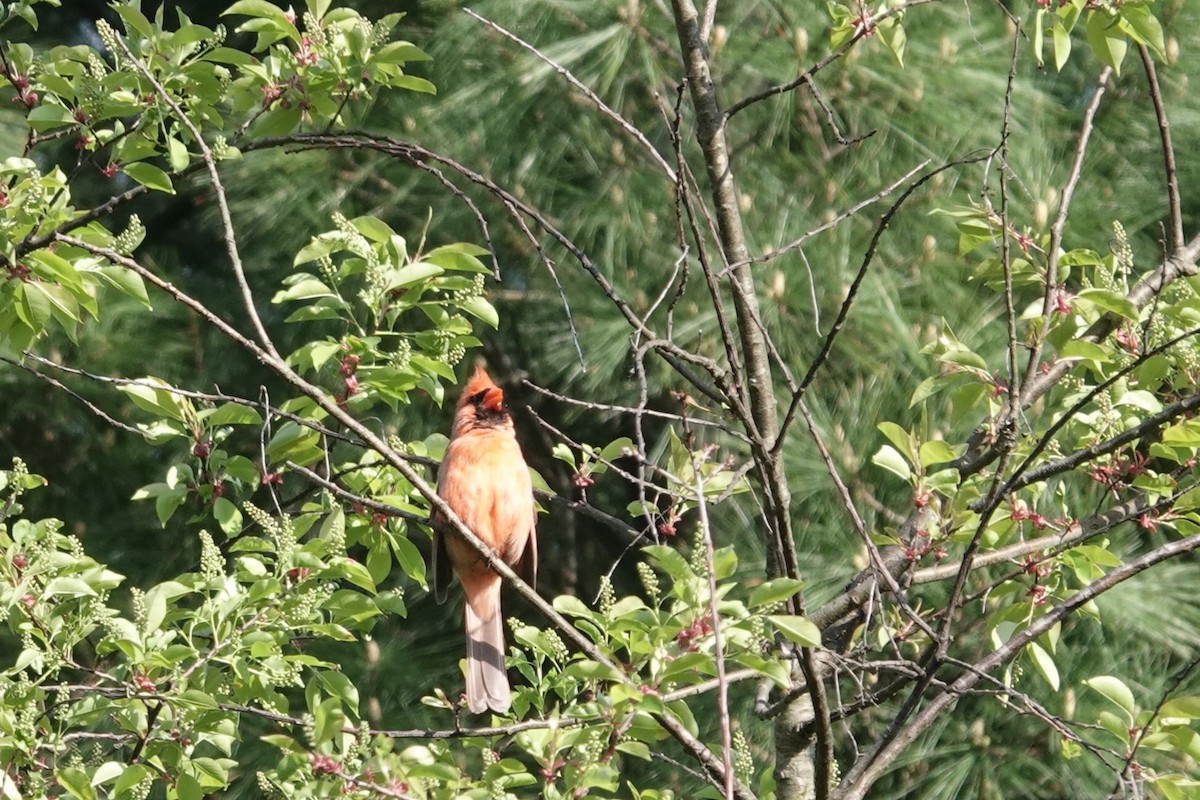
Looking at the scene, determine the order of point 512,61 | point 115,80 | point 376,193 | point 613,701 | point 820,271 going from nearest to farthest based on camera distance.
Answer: point 613,701 < point 115,80 < point 820,271 < point 512,61 < point 376,193

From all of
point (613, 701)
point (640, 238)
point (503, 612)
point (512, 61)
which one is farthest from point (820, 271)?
point (613, 701)

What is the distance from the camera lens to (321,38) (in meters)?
2.49

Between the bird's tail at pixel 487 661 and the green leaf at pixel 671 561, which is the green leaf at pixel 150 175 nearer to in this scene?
the green leaf at pixel 671 561

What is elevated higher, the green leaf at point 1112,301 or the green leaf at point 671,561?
the green leaf at point 1112,301

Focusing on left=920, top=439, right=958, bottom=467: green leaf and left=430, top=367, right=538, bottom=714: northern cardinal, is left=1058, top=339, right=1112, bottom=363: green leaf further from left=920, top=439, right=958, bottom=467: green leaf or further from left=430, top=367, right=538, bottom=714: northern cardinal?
left=430, top=367, right=538, bottom=714: northern cardinal

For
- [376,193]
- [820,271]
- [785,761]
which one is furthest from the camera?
[376,193]

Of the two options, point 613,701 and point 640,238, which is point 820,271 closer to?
point 640,238

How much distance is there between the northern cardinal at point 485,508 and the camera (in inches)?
136

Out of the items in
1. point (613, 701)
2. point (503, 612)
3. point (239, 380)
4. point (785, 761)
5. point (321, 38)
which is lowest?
point (503, 612)

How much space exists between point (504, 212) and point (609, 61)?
668 millimetres

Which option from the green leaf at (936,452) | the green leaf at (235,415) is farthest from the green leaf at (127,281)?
the green leaf at (936,452)


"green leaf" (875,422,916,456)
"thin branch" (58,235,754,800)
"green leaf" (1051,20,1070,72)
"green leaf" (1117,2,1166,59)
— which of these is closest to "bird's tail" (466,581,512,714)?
"thin branch" (58,235,754,800)

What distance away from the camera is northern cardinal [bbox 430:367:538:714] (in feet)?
11.3

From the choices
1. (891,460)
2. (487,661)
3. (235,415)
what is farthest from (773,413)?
(487,661)
